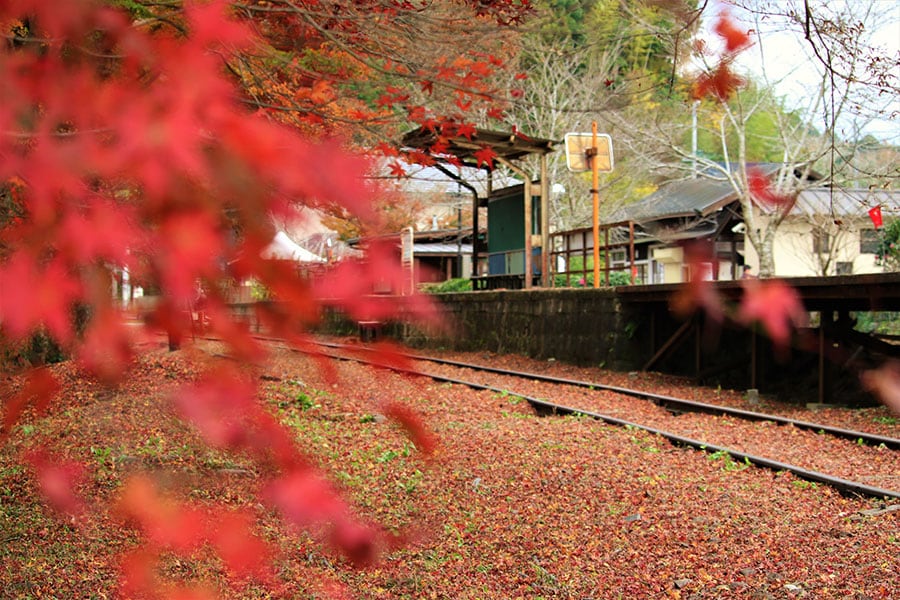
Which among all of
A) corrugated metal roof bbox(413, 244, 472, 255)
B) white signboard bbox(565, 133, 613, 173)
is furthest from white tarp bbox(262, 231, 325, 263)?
corrugated metal roof bbox(413, 244, 472, 255)

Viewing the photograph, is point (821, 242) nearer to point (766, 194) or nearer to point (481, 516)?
point (766, 194)

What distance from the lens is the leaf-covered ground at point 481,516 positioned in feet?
12.2

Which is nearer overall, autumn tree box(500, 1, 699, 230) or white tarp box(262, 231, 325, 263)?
white tarp box(262, 231, 325, 263)

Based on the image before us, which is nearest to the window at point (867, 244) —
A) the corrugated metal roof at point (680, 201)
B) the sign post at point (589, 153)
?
the corrugated metal roof at point (680, 201)

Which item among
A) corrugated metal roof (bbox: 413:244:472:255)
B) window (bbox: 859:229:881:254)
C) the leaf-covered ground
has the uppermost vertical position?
corrugated metal roof (bbox: 413:244:472:255)

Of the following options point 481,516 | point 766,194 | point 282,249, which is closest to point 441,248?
point 481,516

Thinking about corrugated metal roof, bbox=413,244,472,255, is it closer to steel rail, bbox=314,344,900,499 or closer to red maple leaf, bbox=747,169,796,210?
steel rail, bbox=314,344,900,499

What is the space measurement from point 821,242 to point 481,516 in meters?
19.8

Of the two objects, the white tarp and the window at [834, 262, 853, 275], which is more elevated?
the window at [834, 262, 853, 275]

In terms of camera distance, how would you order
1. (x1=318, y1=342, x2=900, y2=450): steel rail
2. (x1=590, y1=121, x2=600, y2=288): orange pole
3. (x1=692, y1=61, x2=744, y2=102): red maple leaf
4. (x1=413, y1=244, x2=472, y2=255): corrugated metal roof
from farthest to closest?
1. (x1=413, y1=244, x2=472, y2=255): corrugated metal roof
2. (x1=590, y1=121, x2=600, y2=288): orange pole
3. (x1=318, y1=342, x2=900, y2=450): steel rail
4. (x1=692, y1=61, x2=744, y2=102): red maple leaf

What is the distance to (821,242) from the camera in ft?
72.4

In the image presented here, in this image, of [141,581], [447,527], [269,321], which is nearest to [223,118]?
[269,321]

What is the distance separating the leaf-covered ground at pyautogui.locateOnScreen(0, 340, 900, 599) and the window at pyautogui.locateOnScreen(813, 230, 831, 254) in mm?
15099

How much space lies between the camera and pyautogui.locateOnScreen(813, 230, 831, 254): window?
2108cm
